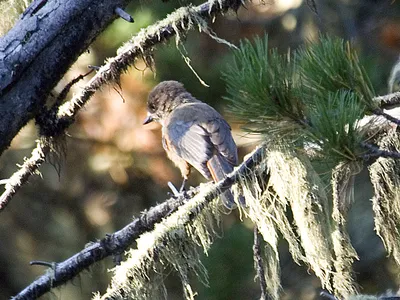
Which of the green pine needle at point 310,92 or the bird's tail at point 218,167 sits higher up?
the bird's tail at point 218,167

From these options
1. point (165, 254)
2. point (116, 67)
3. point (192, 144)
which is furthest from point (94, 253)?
point (192, 144)

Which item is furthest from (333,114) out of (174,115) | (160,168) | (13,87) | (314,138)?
(160,168)

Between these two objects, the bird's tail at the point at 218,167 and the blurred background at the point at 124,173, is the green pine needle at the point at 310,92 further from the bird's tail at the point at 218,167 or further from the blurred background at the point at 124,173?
Answer: the blurred background at the point at 124,173

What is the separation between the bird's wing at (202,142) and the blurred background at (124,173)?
1.01 m

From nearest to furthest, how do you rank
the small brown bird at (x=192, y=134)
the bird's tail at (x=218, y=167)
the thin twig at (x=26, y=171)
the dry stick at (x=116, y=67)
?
the dry stick at (x=116, y=67) < the thin twig at (x=26, y=171) < the bird's tail at (x=218, y=167) < the small brown bird at (x=192, y=134)

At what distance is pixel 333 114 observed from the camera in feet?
7.94

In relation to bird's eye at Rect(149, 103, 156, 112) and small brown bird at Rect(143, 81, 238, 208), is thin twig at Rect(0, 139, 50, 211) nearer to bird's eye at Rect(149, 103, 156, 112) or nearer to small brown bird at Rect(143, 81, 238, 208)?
small brown bird at Rect(143, 81, 238, 208)

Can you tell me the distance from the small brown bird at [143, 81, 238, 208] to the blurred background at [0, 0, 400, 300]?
1.78 feet

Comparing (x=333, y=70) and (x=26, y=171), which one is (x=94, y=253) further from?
(x=333, y=70)

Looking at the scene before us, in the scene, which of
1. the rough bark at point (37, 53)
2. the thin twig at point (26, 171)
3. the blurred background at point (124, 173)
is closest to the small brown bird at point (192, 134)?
the blurred background at point (124, 173)

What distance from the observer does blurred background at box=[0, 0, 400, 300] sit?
6430 mm

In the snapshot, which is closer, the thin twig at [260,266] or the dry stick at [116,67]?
the thin twig at [260,266]

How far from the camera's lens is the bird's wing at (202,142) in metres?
4.85

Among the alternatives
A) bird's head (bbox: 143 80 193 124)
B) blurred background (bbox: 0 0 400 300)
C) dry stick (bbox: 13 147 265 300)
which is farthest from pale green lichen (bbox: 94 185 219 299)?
blurred background (bbox: 0 0 400 300)
